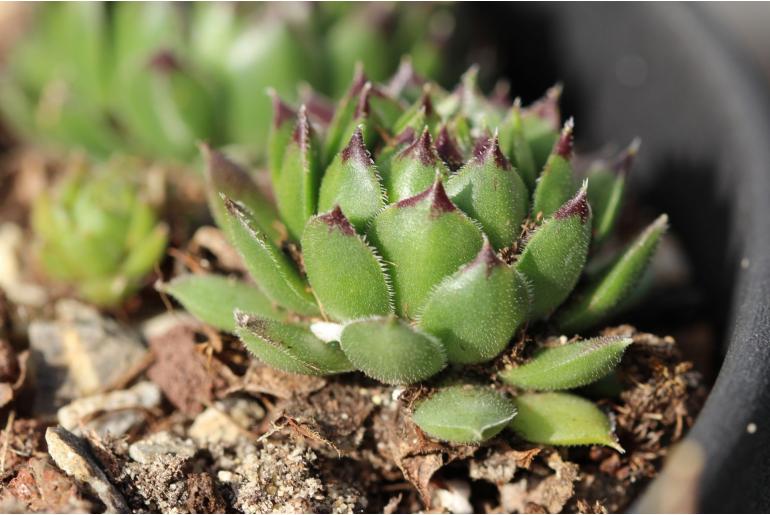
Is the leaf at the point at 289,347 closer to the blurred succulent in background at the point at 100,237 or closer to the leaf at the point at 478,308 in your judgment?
the leaf at the point at 478,308

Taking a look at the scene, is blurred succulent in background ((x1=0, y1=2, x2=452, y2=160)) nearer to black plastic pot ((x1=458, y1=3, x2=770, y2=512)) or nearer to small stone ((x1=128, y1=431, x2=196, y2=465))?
black plastic pot ((x1=458, y1=3, x2=770, y2=512))

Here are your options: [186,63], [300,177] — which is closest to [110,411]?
[300,177]

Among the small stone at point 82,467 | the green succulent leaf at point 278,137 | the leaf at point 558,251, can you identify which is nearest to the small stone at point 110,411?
the small stone at point 82,467

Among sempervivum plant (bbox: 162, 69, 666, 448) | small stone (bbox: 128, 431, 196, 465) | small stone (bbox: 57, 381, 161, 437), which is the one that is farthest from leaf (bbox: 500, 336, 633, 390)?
small stone (bbox: 57, 381, 161, 437)

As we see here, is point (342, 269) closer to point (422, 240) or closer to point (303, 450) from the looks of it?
point (422, 240)

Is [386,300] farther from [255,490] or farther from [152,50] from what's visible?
[152,50]
